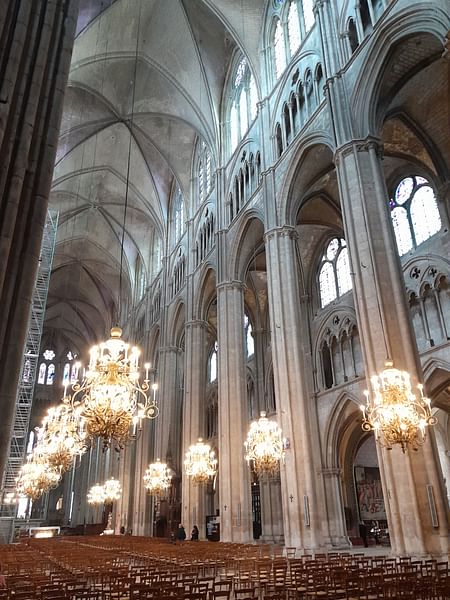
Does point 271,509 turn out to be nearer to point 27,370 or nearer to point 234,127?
point 27,370

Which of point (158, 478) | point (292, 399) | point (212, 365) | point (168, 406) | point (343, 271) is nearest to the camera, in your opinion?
point (292, 399)

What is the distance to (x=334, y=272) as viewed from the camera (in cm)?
2305

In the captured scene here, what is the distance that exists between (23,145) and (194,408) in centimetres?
1668

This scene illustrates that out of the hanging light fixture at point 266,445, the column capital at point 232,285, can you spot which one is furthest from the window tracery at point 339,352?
the hanging light fixture at point 266,445

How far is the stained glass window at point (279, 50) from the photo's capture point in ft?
63.0

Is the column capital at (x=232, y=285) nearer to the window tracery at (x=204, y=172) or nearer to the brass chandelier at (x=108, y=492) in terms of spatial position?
the window tracery at (x=204, y=172)

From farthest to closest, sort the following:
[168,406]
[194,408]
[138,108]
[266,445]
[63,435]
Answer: [168,406] → [138,108] → [194,408] → [63,435] → [266,445]

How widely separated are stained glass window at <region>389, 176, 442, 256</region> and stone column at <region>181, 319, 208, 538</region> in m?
10.5

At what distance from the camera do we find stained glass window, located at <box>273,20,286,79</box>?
19188 mm

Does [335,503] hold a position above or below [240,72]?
below

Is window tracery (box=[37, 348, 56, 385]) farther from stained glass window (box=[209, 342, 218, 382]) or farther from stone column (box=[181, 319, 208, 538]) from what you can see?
stone column (box=[181, 319, 208, 538])

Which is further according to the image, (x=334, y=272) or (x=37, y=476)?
(x=334, y=272)

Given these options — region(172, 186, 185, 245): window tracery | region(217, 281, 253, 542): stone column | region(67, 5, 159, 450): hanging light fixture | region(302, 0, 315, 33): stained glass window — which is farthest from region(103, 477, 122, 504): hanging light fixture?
region(302, 0, 315, 33): stained glass window

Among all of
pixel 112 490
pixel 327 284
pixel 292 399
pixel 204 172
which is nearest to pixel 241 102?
pixel 204 172
